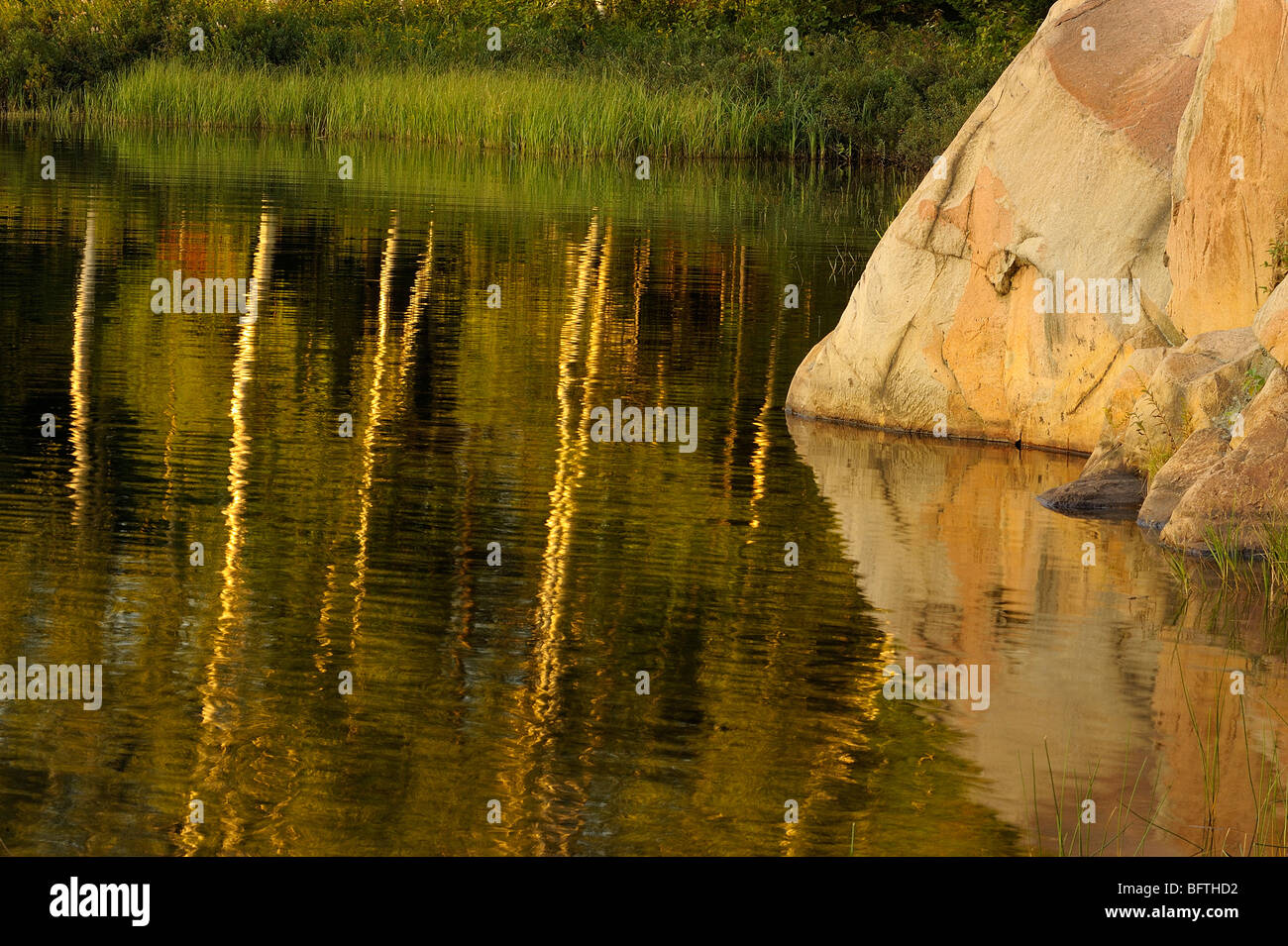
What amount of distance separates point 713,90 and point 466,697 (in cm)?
3791

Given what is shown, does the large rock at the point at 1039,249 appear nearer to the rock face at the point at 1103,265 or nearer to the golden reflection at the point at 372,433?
the rock face at the point at 1103,265

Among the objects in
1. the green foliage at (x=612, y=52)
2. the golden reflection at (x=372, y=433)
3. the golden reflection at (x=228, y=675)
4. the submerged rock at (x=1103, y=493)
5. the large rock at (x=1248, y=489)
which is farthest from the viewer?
the green foliage at (x=612, y=52)

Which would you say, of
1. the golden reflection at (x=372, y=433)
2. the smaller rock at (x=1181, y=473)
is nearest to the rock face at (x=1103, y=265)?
the smaller rock at (x=1181, y=473)

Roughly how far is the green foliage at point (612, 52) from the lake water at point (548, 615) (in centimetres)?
2583

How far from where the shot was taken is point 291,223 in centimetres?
2722

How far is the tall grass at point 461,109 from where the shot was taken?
4153 centimetres

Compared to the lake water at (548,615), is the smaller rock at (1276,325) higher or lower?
higher

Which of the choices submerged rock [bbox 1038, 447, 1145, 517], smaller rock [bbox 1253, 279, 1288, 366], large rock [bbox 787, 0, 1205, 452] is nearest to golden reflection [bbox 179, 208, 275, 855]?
large rock [bbox 787, 0, 1205, 452]

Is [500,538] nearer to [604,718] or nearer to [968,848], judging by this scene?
[604,718]

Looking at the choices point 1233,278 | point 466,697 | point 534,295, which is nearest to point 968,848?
point 466,697

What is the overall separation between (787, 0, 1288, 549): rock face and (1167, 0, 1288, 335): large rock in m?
0.01

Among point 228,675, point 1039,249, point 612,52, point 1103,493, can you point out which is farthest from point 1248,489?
point 612,52

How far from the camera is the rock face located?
12773 millimetres

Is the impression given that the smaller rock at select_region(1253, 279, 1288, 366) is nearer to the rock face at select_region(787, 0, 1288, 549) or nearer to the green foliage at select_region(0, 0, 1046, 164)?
the rock face at select_region(787, 0, 1288, 549)
